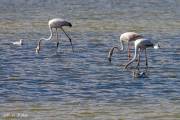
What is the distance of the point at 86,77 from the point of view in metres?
17.0

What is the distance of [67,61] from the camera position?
2011 centimetres

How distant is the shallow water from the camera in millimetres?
12828

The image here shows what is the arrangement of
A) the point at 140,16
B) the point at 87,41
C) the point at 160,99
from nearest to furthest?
1. the point at 160,99
2. the point at 87,41
3. the point at 140,16

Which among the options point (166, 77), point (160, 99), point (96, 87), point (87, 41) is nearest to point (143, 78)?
point (166, 77)

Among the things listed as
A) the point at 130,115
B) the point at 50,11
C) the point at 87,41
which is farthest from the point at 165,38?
the point at 50,11

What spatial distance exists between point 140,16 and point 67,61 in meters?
17.8

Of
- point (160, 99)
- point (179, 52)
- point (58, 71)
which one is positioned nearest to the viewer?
point (160, 99)

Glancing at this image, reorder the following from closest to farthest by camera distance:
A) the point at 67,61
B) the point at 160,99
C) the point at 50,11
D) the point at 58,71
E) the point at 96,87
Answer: the point at 160,99 < the point at 96,87 < the point at 58,71 < the point at 67,61 < the point at 50,11

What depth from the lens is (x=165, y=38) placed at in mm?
25609

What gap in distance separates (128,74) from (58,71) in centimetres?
180

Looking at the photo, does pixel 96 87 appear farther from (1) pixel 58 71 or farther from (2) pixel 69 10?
(2) pixel 69 10

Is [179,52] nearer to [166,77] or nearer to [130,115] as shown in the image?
[166,77]

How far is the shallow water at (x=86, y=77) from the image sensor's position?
12828mm

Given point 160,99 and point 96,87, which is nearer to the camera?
point 160,99
